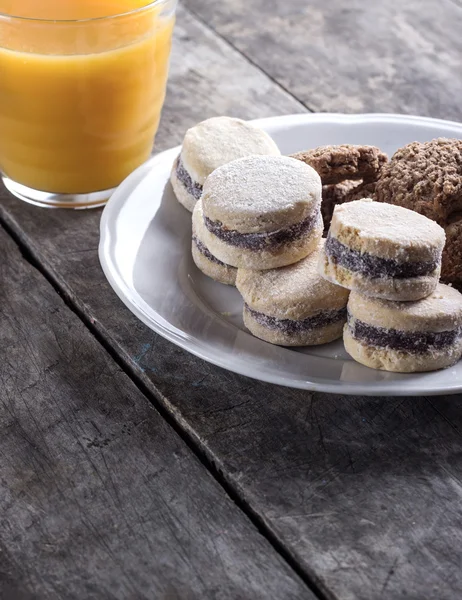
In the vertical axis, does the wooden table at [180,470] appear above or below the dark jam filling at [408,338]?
below

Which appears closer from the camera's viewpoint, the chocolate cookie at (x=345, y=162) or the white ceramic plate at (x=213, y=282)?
the white ceramic plate at (x=213, y=282)

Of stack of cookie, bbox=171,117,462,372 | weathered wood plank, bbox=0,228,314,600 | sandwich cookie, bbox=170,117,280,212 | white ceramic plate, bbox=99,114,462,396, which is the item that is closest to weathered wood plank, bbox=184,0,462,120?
white ceramic plate, bbox=99,114,462,396

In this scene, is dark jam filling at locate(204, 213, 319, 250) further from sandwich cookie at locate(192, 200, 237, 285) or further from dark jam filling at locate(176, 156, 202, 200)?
dark jam filling at locate(176, 156, 202, 200)

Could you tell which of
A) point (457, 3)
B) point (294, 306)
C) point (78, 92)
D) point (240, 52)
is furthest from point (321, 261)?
point (457, 3)

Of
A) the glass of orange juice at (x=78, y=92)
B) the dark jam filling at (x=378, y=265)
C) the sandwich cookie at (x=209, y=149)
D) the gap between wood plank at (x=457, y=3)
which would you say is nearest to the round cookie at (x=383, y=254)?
the dark jam filling at (x=378, y=265)

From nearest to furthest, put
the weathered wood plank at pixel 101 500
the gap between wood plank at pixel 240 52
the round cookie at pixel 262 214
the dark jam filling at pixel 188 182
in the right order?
the weathered wood plank at pixel 101 500 → the round cookie at pixel 262 214 → the dark jam filling at pixel 188 182 → the gap between wood plank at pixel 240 52

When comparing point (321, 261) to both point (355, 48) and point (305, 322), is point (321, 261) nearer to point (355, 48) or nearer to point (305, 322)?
point (305, 322)

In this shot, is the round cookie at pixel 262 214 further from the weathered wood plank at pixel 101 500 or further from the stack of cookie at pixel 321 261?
the weathered wood plank at pixel 101 500
